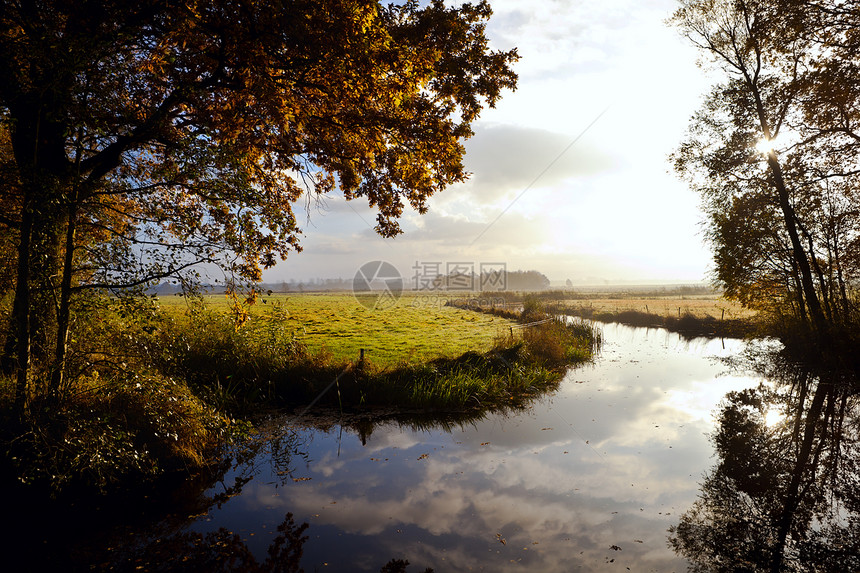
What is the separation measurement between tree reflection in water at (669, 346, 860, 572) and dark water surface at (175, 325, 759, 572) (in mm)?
406

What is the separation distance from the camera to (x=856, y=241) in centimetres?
1534

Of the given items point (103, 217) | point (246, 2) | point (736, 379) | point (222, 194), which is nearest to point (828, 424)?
point (736, 379)

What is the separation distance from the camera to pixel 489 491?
7789 millimetres

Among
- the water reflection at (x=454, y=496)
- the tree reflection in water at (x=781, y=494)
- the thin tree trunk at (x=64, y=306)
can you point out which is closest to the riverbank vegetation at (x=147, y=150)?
the thin tree trunk at (x=64, y=306)

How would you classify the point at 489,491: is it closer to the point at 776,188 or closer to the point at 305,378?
the point at 305,378

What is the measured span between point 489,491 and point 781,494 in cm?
519

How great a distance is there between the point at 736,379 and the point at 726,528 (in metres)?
13.5

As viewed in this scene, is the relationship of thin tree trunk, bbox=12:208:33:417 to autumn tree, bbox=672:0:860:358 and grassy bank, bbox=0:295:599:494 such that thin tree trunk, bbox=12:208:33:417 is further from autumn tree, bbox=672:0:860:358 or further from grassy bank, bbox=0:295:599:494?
autumn tree, bbox=672:0:860:358

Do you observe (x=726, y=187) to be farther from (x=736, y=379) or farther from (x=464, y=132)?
(x=464, y=132)

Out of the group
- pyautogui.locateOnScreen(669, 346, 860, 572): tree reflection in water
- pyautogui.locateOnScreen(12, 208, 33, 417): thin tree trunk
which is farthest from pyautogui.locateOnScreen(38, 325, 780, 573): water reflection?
pyautogui.locateOnScreen(12, 208, 33, 417): thin tree trunk

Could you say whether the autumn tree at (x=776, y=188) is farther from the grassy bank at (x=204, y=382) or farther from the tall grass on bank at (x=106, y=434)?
the tall grass on bank at (x=106, y=434)

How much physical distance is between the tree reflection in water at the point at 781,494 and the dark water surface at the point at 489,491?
41cm

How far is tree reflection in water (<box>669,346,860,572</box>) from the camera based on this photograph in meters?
5.57

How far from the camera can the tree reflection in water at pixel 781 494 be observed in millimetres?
5566
